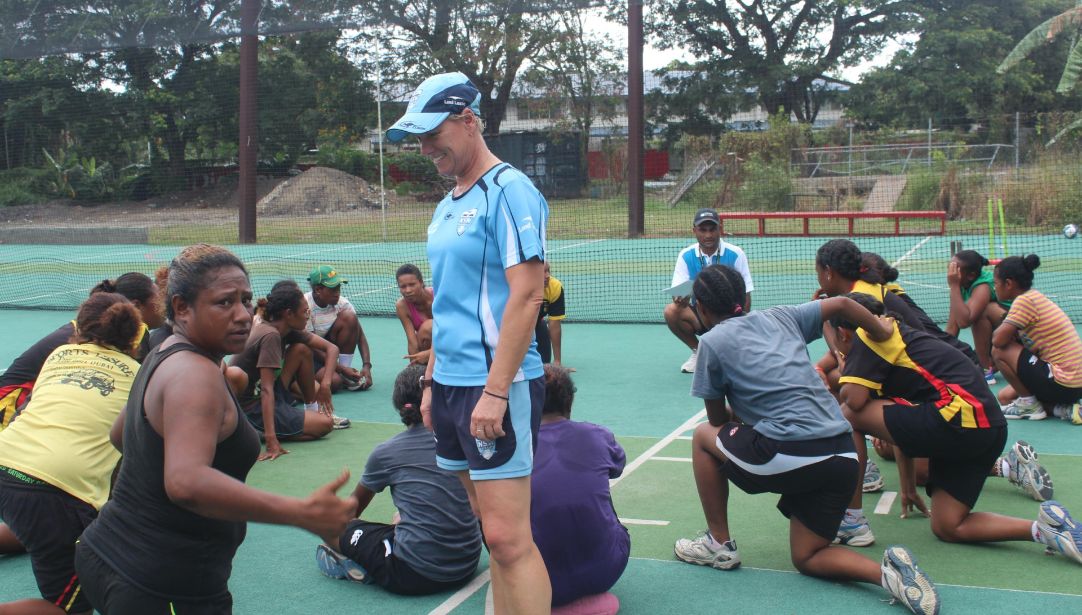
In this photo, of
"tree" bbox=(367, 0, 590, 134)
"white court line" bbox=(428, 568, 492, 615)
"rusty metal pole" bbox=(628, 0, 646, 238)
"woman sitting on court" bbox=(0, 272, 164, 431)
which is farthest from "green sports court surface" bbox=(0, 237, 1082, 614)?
"tree" bbox=(367, 0, 590, 134)

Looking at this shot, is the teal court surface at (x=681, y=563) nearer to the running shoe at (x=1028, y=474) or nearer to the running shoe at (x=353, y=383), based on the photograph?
the running shoe at (x=1028, y=474)

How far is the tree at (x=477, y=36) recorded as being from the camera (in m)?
17.7

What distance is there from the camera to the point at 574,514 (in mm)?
3910

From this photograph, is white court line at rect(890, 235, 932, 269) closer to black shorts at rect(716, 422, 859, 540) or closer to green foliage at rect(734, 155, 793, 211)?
green foliage at rect(734, 155, 793, 211)

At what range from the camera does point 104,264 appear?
19.0m

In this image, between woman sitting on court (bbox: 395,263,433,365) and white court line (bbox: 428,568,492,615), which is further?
woman sitting on court (bbox: 395,263,433,365)

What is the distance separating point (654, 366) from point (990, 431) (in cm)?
505

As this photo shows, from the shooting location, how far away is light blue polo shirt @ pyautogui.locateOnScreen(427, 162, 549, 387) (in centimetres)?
314

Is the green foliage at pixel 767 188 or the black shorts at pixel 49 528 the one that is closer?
the black shorts at pixel 49 528

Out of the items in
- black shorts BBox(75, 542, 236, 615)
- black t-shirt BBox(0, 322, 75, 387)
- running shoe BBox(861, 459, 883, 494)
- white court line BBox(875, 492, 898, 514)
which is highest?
black t-shirt BBox(0, 322, 75, 387)

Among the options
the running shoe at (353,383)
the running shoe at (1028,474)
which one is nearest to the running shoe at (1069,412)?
the running shoe at (1028,474)

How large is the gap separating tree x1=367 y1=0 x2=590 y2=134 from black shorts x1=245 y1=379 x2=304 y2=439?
10.3 meters

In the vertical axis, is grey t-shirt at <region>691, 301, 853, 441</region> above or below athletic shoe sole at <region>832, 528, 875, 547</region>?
above

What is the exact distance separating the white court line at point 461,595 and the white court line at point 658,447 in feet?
4.32
